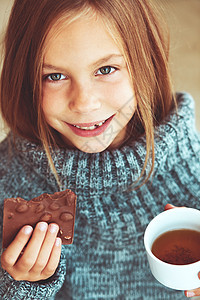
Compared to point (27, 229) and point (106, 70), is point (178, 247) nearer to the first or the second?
point (27, 229)

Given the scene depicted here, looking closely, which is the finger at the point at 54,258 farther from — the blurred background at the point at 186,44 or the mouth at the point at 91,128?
the blurred background at the point at 186,44

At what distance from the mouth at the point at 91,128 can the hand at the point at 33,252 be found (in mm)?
256

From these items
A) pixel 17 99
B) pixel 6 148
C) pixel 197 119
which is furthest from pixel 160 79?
pixel 197 119

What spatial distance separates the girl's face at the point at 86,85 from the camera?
2.63 ft

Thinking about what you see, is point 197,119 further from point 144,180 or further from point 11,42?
point 11,42

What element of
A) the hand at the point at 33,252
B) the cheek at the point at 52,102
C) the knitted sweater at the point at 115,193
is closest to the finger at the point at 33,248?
the hand at the point at 33,252

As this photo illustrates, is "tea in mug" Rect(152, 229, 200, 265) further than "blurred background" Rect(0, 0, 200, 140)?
No

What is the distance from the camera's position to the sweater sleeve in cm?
88

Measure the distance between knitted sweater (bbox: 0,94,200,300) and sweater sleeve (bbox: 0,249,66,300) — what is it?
2.1 inches

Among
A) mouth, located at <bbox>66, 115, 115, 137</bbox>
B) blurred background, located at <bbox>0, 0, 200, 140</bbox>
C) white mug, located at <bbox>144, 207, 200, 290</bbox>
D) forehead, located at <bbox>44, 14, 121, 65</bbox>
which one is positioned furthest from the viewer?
blurred background, located at <bbox>0, 0, 200, 140</bbox>

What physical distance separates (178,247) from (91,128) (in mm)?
340

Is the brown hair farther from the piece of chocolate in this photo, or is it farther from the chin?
the piece of chocolate

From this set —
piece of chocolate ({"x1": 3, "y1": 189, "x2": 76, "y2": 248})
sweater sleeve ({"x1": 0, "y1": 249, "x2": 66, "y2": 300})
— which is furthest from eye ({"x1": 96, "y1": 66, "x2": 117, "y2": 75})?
sweater sleeve ({"x1": 0, "y1": 249, "x2": 66, "y2": 300})

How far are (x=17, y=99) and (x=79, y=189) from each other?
267 mm
